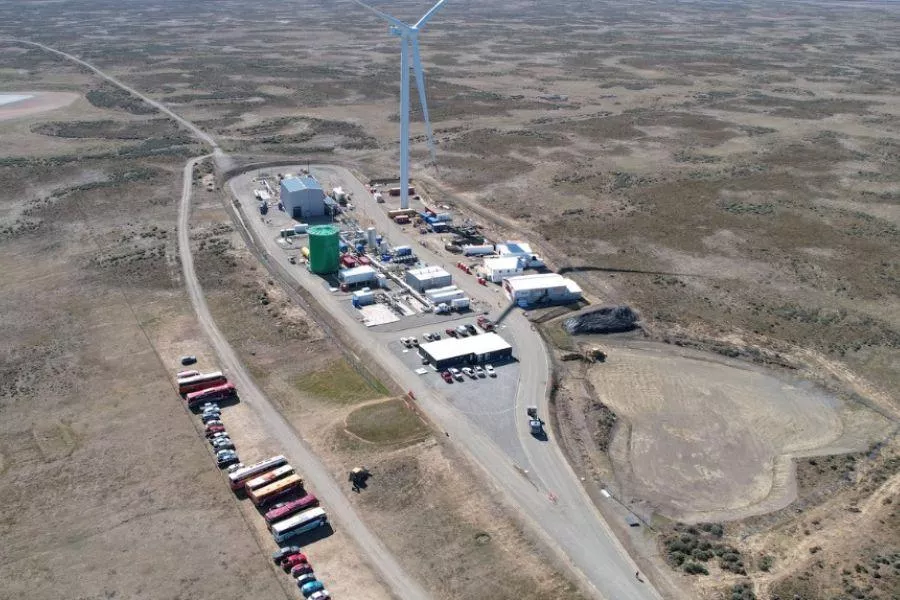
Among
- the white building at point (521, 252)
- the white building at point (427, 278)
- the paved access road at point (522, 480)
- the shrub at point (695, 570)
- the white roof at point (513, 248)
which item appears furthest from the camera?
the white roof at point (513, 248)

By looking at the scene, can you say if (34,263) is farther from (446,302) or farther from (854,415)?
(854,415)

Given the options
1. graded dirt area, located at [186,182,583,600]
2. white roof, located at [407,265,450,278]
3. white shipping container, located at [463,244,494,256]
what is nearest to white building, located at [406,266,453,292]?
white roof, located at [407,265,450,278]

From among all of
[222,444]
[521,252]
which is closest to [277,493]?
[222,444]

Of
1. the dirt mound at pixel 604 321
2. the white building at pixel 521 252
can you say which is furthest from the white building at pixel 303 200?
the dirt mound at pixel 604 321

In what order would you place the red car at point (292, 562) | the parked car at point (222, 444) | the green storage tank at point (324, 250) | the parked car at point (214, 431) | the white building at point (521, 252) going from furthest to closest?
1. the white building at point (521, 252)
2. the green storage tank at point (324, 250)
3. the parked car at point (214, 431)
4. the parked car at point (222, 444)
5. the red car at point (292, 562)

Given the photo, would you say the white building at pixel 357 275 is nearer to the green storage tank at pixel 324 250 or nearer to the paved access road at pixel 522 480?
the green storage tank at pixel 324 250

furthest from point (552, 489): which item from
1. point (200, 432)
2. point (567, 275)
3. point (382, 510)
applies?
point (567, 275)
